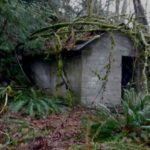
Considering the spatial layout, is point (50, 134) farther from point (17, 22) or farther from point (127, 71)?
point (127, 71)

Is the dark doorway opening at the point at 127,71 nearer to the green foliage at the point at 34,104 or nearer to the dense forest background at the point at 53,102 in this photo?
the dense forest background at the point at 53,102

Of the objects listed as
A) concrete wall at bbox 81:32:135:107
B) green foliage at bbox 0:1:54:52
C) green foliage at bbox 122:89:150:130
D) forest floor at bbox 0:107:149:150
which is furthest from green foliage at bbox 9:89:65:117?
green foliage at bbox 122:89:150:130

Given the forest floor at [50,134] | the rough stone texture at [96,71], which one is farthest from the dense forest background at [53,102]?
the rough stone texture at [96,71]

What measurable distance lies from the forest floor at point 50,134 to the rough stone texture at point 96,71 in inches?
66.2

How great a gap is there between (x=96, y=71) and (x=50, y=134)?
4.14 meters

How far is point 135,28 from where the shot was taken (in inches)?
432

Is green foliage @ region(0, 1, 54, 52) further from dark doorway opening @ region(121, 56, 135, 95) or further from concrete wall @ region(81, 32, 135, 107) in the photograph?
dark doorway opening @ region(121, 56, 135, 95)

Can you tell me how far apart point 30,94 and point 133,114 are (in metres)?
4.06

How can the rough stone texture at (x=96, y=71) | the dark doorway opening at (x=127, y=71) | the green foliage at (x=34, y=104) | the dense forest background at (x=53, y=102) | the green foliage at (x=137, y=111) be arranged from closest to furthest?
1. the dense forest background at (x=53, y=102)
2. the green foliage at (x=137, y=111)
3. the green foliage at (x=34, y=104)
4. the rough stone texture at (x=96, y=71)
5. the dark doorway opening at (x=127, y=71)

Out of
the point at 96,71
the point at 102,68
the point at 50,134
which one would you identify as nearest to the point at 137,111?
the point at 50,134

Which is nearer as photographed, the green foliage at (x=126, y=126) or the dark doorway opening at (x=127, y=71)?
the green foliage at (x=126, y=126)

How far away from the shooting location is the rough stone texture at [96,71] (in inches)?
439

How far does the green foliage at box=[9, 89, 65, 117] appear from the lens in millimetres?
9547

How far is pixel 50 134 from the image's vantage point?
24.5 feet
